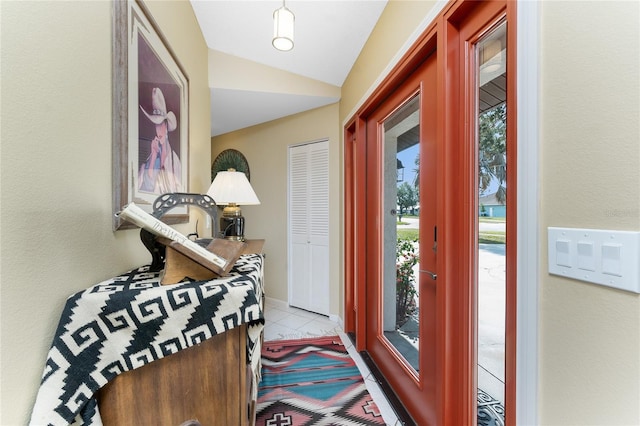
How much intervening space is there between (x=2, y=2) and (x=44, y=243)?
0.54m

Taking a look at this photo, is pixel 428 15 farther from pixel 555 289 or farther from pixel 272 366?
pixel 272 366

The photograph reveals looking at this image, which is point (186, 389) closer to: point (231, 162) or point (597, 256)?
point (597, 256)

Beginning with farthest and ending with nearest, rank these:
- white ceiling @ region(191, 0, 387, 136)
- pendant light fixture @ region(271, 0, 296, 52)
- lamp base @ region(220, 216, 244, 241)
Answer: lamp base @ region(220, 216, 244, 241) < white ceiling @ region(191, 0, 387, 136) < pendant light fixture @ region(271, 0, 296, 52)

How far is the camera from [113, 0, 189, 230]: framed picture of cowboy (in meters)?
0.92

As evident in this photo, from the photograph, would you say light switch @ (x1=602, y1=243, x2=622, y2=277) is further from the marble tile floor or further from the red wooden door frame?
the marble tile floor

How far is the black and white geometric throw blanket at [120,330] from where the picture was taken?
61cm

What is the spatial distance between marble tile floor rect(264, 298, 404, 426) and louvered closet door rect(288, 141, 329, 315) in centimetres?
13

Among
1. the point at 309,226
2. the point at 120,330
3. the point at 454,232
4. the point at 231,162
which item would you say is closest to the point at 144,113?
the point at 120,330

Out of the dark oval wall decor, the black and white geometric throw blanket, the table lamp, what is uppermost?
the dark oval wall decor

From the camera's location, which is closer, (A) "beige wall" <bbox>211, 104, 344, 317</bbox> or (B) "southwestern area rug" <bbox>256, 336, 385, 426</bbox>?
(B) "southwestern area rug" <bbox>256, 336, 385, 426</bbox>

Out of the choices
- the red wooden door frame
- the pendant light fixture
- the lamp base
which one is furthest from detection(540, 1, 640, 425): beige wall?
the lamp base

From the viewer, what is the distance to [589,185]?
0.59 metres

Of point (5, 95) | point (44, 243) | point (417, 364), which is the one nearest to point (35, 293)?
point (44, 243)

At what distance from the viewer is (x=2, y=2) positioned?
1.83 feet
